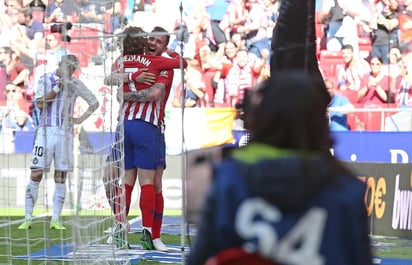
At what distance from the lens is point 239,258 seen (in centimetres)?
252

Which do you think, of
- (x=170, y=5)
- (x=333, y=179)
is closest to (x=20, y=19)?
(x=170, y=5)

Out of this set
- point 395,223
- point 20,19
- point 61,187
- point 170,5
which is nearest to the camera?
point 61,187

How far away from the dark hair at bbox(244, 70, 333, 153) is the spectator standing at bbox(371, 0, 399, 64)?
530 inches

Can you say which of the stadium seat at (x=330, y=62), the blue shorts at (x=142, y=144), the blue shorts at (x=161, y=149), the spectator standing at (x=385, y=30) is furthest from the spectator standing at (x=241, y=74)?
the blue shorts at (x=142, y=144)

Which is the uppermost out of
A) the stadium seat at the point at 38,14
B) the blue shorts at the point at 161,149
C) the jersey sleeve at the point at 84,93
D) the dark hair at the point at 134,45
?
the stadium seat at the point at 38,14

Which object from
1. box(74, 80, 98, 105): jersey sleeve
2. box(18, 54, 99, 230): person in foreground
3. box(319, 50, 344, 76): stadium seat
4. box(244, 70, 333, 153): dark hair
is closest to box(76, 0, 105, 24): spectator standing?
box(74, 80, 98, 105): jersey sleeve

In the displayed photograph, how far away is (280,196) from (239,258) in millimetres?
216

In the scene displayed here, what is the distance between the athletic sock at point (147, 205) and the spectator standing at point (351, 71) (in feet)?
25.0

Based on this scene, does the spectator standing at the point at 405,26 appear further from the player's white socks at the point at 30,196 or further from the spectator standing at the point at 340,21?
the player's white socks at the point at 30,196

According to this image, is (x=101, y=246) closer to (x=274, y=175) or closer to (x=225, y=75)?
(x=274, y=175)

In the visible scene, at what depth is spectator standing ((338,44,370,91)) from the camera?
15.7m

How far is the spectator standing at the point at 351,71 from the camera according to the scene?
1566cm

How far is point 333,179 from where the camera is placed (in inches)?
102

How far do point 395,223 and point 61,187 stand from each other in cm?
412
